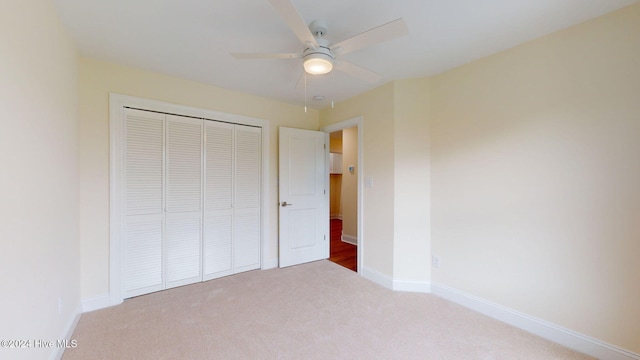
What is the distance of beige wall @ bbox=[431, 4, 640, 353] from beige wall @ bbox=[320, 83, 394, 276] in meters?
A: 0.60

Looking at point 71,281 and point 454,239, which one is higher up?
point 454,239

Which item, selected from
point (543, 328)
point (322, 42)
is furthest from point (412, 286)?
point (322, 42)

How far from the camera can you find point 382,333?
202cm

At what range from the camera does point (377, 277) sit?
120 inches

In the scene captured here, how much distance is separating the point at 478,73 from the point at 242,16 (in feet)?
7.10

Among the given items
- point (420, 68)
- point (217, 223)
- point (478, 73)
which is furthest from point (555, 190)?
point (217, 223)

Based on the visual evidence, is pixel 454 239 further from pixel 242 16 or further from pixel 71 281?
pixel 71 281

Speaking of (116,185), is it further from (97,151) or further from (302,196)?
(302,196)

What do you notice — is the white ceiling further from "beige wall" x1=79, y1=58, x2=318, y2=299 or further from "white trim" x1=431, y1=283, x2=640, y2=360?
"white trim" x1=431, y1=283, x2=640, y2=360

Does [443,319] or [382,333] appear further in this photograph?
[443,319]

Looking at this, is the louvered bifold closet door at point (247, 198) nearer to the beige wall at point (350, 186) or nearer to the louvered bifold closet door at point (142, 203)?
the louvered bifold closet door at point (142, 203)

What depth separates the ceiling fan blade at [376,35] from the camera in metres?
1.34

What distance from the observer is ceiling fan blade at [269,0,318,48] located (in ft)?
3.94

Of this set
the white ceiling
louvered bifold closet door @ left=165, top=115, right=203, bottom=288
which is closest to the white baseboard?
louvered bifold closet door @ left=165, top=115, right=203, bottom=288
